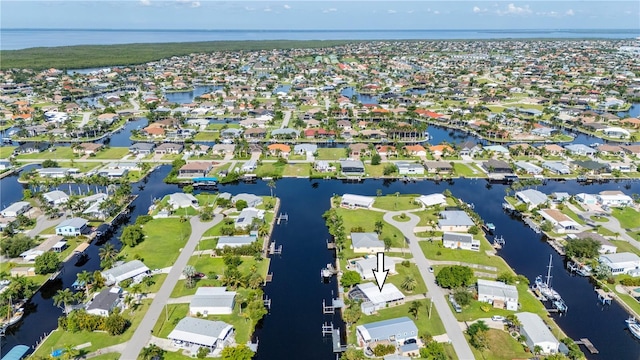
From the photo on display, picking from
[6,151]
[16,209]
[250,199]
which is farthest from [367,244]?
[6,151]

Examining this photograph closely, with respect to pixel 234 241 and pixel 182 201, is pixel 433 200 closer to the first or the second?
pixel 234 241

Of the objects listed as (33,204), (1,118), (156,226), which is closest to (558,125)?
(156,226)

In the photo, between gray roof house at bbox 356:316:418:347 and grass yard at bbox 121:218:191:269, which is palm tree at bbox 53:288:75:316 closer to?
grass yard at bbox 121:218:191:269

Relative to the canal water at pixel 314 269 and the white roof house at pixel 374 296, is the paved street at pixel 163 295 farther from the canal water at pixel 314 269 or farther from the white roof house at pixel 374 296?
the white roof house at pixel 374 296

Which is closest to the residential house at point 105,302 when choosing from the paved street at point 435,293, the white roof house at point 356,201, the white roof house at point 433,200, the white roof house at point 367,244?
the white roof house at point 367,244

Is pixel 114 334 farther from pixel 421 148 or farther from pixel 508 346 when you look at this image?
pixel 421 148

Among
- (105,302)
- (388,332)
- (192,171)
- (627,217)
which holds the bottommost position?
(388,332)

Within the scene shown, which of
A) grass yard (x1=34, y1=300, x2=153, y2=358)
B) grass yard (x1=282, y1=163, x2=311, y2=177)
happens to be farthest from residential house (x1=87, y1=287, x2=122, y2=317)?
grass yard (x1=282, y1=163, x2=311, y2=177)
